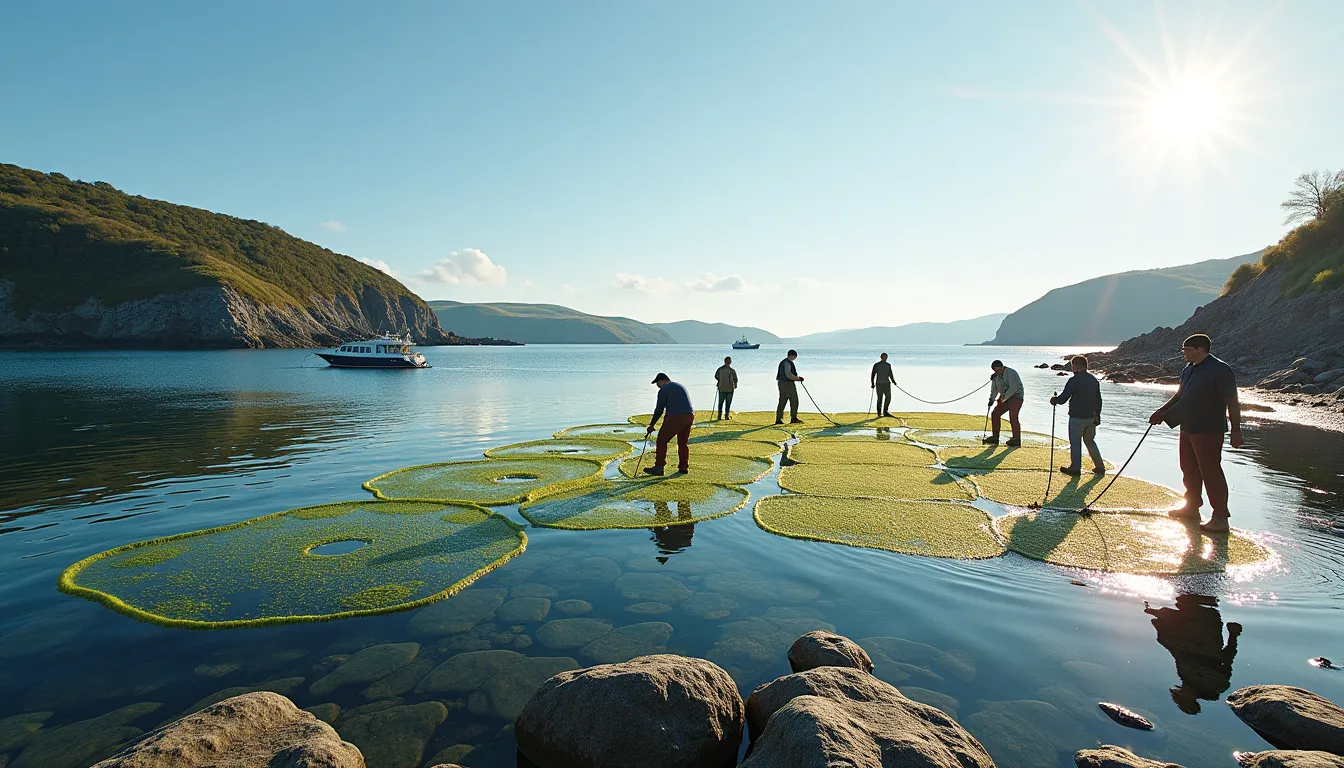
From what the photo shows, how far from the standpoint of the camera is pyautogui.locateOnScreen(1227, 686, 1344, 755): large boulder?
14.4 feet

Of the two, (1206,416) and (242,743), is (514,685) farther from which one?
(1206,416)

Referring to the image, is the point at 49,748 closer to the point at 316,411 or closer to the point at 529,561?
the point at 529,561

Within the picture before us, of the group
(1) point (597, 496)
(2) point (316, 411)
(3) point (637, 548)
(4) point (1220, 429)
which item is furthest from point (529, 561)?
(2) point (316, 411)

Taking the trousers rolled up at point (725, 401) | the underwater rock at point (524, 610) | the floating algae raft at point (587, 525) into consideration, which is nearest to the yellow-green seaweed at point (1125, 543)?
the floating algae raft at point (587, 525)

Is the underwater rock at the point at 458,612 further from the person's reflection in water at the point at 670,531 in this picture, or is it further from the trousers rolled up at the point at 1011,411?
the trousers rolled up at the point at 1011,411

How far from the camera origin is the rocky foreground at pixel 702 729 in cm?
385

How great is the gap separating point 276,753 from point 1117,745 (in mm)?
6310

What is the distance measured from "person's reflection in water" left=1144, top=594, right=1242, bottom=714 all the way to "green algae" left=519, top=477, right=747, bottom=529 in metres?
6.70

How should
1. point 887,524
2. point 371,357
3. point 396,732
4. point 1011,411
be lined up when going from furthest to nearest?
1. point 371,357
2. point 1011,411
3. point 887,524
4. point 396,732

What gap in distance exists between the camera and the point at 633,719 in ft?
14.4

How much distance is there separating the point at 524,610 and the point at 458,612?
800 millimetres

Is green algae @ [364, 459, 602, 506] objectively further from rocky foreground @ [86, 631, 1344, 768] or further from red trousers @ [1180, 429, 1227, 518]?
red trousers @ [1180, 429, 1227, 518]

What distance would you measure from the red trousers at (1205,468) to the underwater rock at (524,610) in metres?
10.5

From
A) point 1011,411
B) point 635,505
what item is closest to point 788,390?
point 1011,411
